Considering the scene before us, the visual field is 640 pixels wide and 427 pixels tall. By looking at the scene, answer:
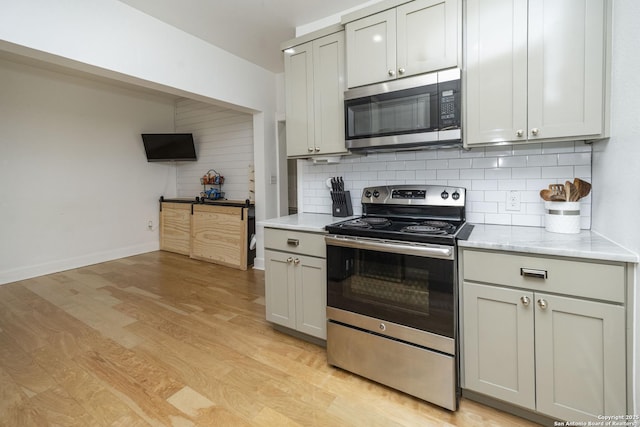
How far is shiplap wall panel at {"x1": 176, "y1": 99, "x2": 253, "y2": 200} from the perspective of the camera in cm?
499

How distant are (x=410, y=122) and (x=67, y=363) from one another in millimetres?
2906

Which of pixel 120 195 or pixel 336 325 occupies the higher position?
pixel 120 195

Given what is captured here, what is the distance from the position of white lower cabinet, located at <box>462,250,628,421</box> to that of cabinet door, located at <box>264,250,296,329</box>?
1.22 meters

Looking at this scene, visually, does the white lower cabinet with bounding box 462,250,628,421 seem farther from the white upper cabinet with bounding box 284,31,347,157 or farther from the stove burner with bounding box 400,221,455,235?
the white upper cabinet with bounding box 284,31,347,157

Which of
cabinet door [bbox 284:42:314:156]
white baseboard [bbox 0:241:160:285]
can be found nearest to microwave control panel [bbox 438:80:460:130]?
cabinet door [bbox 284:42:314:156]

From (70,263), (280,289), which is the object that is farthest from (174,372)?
(70,263)

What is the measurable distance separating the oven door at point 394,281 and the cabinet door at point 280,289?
0.42m

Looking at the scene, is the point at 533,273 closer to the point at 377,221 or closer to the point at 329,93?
the point at 377,221

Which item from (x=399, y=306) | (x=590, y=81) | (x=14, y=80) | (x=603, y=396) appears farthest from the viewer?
(x=14, y=80)

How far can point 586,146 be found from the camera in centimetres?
182

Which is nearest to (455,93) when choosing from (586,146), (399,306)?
(586,146)

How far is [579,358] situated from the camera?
4.52 feet

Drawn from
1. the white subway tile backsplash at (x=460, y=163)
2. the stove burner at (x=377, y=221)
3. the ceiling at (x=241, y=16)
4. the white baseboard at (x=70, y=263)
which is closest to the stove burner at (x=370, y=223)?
the stove burner at (x=377, y=221)

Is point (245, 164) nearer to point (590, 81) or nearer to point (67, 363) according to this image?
point (67, 363)
